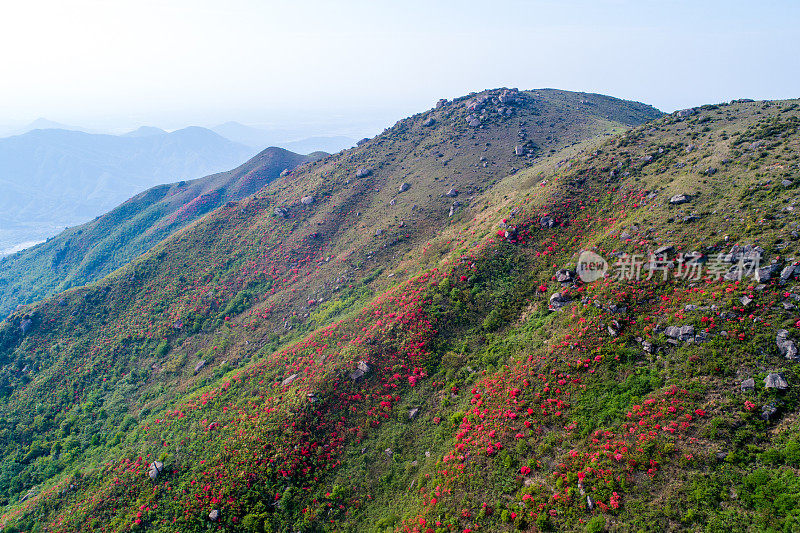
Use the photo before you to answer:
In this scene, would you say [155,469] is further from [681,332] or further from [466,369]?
[681,332]

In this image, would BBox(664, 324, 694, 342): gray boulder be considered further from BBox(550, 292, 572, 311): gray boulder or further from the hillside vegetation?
BBox(550, 292, 572, 311): gray boulder

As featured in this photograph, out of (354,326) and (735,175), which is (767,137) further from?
(354,326)

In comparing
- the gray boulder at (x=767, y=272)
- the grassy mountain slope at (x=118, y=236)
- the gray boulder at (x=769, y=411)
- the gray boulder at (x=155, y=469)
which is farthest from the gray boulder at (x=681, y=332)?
the grassy mountain slope at (x=118, y=236)

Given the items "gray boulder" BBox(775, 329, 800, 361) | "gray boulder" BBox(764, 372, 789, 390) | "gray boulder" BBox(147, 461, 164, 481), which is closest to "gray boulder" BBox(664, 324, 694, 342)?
"gray boulder" BBox(775, 329, 800, 361)

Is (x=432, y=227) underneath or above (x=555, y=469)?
above

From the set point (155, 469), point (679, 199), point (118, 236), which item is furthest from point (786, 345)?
point (118, 236)

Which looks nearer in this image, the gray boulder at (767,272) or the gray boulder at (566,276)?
the gray boulder at (767,272)

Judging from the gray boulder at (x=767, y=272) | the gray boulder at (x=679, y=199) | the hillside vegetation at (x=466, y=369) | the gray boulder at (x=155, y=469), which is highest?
the gray boulder at (x=679, y=199)

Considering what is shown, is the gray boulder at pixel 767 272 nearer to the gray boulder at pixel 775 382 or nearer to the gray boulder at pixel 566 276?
the gray boulder at pixel 775 382

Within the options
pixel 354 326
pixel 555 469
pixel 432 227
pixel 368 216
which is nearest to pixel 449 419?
pixel 555 469
